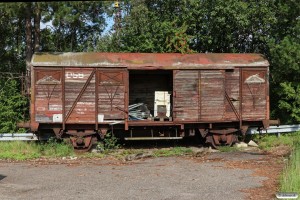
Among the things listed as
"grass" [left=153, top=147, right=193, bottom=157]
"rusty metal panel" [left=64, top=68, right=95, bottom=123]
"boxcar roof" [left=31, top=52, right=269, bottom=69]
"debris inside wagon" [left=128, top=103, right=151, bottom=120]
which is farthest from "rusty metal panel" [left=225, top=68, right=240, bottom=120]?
"rusty metal panel" [left=64, top=68, right=95, bottom=123]

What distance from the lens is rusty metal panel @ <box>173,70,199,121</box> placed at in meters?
15.9

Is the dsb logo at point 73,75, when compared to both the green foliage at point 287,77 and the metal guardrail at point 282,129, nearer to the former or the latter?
the metal guardrail at point 282,129

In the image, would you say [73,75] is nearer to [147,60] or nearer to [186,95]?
[147,60]

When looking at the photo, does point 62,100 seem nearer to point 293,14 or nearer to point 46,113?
point 46,113

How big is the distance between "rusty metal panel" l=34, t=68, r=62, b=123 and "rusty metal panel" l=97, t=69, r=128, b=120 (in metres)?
1.46

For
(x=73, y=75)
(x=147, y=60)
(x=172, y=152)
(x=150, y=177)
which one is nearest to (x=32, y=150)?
(x=73, y=75)

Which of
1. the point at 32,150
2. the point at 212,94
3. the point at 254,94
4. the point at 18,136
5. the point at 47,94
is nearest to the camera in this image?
the point at 32,150

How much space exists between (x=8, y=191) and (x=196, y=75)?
Result: 9.01m

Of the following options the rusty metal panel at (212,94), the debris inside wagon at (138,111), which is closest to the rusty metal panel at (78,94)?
the debris inside wagon at (138,111)

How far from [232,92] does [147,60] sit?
344cm

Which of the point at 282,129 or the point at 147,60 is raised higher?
the point at 147,60

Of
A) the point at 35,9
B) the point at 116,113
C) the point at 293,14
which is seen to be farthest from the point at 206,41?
the point at 35,9

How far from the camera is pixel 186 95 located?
52.3 ft

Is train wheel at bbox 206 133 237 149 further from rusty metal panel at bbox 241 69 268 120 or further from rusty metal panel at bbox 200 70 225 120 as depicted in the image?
rusty metal panel at bbox 241 69 268 120
